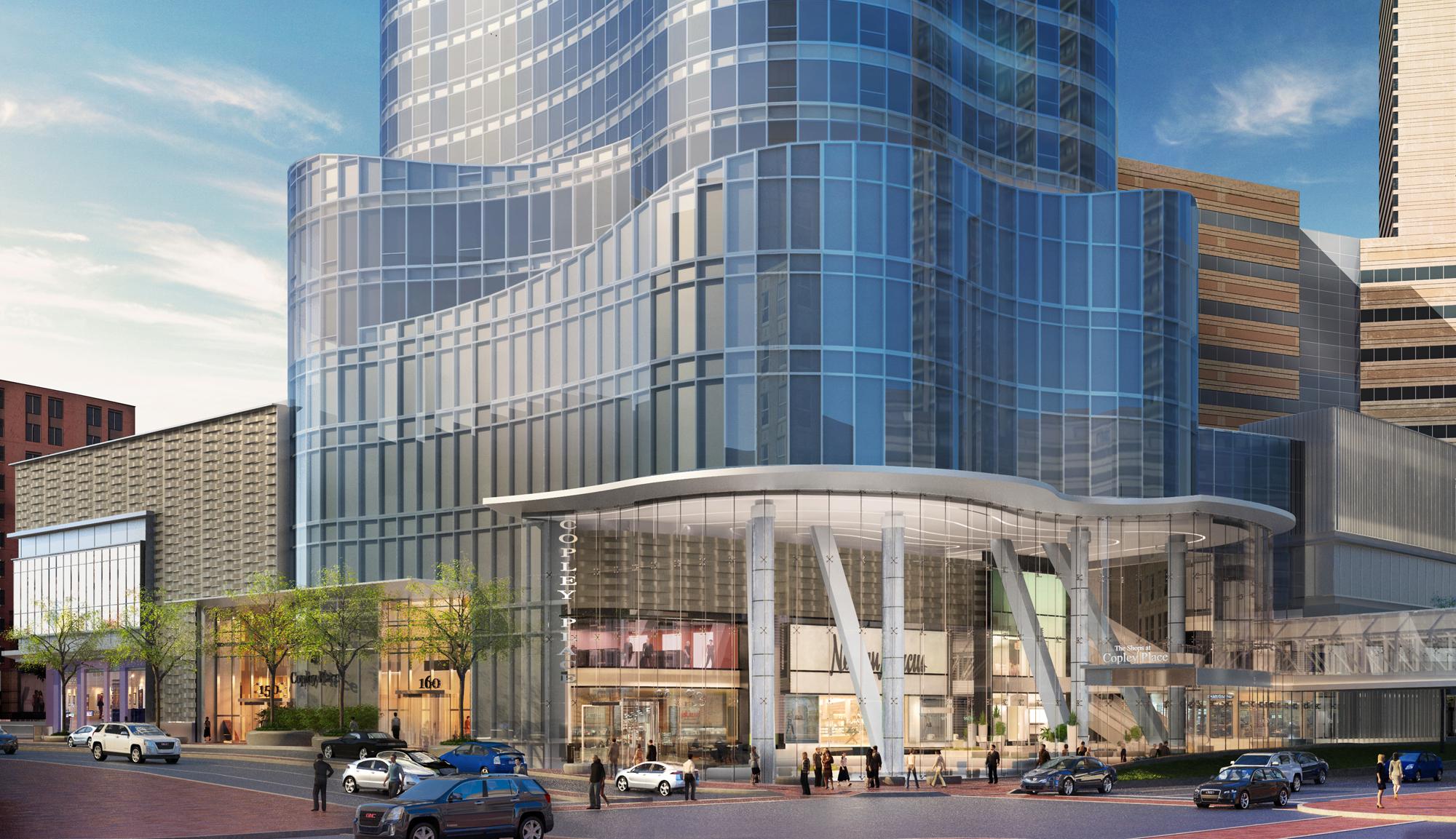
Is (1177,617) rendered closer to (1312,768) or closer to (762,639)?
(1312,768)

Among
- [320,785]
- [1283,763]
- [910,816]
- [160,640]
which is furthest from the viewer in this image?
[160,640]

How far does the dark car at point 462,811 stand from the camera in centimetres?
3288

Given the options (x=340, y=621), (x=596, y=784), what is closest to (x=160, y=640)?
(x=340, y=621)

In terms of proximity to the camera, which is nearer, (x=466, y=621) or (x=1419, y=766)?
(x=1419, y=766)

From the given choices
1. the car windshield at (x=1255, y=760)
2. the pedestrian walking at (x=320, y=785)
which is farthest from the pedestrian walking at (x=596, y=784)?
the car windshield at (x=1255, y=760)

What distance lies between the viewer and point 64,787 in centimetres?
4819

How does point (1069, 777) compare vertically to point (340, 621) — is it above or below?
below

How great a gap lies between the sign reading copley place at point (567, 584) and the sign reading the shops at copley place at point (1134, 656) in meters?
24.9

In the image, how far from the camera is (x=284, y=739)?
76.7 m

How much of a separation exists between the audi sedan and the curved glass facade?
28.5 m

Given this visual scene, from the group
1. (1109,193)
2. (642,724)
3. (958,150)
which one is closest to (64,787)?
(642,724)

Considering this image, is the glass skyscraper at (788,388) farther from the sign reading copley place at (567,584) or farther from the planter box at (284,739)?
the planter box at (284,739)

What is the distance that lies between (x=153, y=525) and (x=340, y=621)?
85.9ft

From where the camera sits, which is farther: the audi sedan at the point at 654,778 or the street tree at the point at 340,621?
the street tree at the point at 340,621
